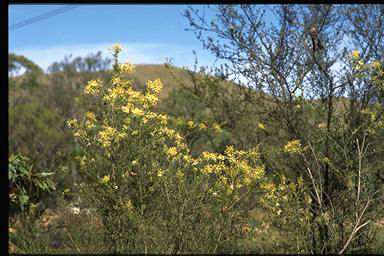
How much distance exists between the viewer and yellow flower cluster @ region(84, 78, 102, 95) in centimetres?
510

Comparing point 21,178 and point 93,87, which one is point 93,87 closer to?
point 93,87

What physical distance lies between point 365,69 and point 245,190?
6.35 feet

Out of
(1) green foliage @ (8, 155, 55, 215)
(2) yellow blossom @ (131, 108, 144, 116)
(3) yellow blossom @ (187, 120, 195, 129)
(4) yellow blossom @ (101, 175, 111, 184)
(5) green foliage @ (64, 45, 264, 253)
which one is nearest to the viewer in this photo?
(1) green foliage @ (8, 155, 55, 215)

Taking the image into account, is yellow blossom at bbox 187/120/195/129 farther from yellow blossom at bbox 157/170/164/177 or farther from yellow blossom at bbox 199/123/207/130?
yellow blossom at bbox 157/170/164/177

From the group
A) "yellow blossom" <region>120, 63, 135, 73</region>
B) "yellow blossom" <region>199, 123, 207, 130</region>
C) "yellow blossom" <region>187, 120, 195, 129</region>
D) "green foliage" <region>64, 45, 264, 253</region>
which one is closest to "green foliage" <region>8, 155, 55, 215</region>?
"green foliage" <region>64, 45, 264, 253</region>

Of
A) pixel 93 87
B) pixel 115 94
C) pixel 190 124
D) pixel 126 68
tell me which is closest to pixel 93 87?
pixel 93 87

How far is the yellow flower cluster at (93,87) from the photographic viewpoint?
5.10 meters

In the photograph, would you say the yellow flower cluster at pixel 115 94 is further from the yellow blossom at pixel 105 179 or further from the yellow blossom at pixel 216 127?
the yellow blossom at pixel 216 127

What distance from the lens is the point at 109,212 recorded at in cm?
477

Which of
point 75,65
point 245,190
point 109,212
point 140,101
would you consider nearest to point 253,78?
point 245,190

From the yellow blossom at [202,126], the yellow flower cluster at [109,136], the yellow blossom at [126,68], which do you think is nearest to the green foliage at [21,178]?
the yellow flower cluster at [109,136]

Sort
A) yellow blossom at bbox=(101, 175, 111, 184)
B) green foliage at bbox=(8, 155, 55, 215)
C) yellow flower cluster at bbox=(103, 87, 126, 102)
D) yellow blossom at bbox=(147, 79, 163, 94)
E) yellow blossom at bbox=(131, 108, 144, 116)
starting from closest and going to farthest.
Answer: green foliage at bbox=(8, 155, 55, 215)
yellow blossom at bbox=(101, 175, 111, 184)
yellow blossom at bbox=(131, 108, 144, 116)
yellow flower cluster at bbox=(103, 87, 126, 102)
yellow blossom at bbox=(147, 79, 163, 94)

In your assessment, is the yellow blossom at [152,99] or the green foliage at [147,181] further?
the yellow blossom at [152,99]

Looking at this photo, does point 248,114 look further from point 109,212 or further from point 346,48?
point 109,212
